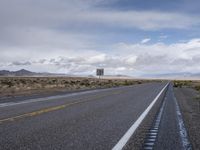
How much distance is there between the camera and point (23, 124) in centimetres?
1091

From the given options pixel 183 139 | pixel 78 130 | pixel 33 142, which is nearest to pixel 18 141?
pixel 33 142

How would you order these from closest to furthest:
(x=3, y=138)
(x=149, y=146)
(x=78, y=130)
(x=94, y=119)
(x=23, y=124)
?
(x=149, y=146) → (x=3, y=138) → (x=78, y=130) → (x=23, y=124) → (x=94, y=119)

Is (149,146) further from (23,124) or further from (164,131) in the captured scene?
(23,124)

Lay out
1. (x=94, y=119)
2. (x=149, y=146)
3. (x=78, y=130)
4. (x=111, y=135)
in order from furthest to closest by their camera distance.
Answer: (x=94, y=119), (x=78, y=130), (x=111, y=135), (x=149, y=146)

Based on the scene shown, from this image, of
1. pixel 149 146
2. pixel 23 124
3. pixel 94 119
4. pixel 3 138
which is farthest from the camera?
pixel 94 119

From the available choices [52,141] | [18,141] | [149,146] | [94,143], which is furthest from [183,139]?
[18,141]

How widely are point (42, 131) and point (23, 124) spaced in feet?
5.00

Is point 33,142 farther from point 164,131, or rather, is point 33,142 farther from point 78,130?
point 164,131

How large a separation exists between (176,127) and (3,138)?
5.19 meters

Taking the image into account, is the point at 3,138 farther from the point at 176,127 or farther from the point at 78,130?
→ the point at 176,127

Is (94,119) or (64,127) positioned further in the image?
(94,119)

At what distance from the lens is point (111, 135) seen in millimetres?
9250

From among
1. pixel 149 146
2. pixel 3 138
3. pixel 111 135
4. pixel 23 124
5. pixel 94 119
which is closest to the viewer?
pixel 149 146

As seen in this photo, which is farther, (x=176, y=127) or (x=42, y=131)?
(x=176, y=127)
